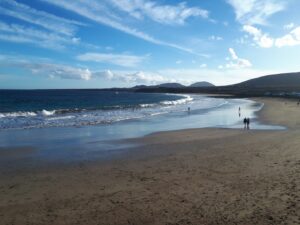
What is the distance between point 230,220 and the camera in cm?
748

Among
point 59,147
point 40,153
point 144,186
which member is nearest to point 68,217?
point 144,186

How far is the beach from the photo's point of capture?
306 inches

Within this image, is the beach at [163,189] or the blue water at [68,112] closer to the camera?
the beach at [163,189]

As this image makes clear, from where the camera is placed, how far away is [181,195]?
921cm

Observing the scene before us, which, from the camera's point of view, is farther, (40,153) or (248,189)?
(40,153)

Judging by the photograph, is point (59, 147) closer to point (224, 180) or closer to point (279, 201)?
point (224, 180)

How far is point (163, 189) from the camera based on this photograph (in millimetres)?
9781

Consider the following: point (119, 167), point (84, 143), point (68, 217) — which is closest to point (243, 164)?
point (119, 167)

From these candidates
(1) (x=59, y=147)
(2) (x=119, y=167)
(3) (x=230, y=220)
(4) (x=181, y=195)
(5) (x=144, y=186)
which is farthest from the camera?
(1) (x=59, y=147)

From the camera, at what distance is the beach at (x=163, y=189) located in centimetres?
778

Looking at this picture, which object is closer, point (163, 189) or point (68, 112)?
point (163, 189)

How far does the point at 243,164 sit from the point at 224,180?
248 centimetres

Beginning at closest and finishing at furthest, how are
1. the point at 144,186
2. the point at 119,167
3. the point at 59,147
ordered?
1. the point at 144,186
2. the point at 119,167
3. the point at 59,147

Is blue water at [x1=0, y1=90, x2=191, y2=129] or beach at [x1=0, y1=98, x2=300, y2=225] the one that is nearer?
beach at [x1=0, y1=98, x2=300, y2=225]
